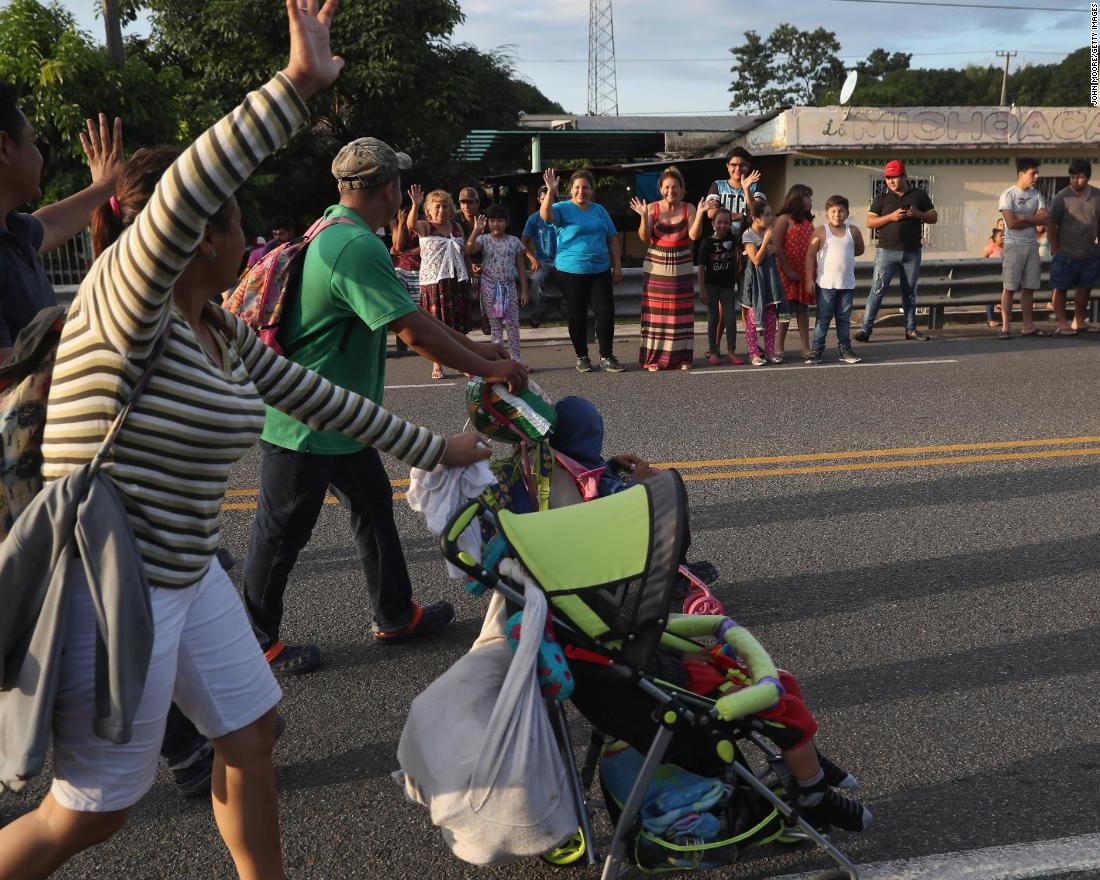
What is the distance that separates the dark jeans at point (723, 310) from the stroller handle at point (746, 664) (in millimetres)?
8172

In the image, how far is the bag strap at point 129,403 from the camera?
202 centimetres

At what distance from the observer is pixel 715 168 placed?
85.5ft

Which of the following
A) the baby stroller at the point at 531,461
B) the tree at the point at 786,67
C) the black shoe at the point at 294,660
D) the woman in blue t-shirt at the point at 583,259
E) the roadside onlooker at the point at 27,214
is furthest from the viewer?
the tree at the point at 786,67

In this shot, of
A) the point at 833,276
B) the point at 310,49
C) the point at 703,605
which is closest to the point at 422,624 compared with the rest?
the point at 703,605

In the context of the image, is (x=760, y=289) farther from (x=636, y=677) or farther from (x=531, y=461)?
(x=636, y=677)

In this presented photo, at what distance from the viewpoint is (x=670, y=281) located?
422 inches

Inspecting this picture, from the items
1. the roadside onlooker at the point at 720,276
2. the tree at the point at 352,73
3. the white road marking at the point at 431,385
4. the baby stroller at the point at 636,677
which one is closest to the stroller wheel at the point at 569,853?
the baby stroller at the point at 636,677

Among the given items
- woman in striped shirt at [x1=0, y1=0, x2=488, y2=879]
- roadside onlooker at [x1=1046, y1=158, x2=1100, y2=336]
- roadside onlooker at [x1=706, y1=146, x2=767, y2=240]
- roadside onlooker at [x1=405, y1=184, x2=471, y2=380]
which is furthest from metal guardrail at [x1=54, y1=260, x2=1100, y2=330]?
woman in striped shirt at [x1=0, y1=0, x2=488, y2=879]

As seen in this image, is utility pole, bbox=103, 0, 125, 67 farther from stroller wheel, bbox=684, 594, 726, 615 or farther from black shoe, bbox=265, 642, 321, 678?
stroller wheel, bbox=684, 594, 726, 615

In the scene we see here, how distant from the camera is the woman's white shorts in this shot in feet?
6.79

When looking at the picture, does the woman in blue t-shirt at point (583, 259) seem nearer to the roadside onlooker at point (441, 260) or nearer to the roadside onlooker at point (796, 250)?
the roadside onlooker at point (441, 260)

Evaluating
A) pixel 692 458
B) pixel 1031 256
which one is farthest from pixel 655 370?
pixel 1031 256

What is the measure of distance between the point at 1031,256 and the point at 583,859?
1143 cm

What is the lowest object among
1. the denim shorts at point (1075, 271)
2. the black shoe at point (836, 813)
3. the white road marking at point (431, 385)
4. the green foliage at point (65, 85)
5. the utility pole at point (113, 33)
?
the white road marking at point (431, 385)
